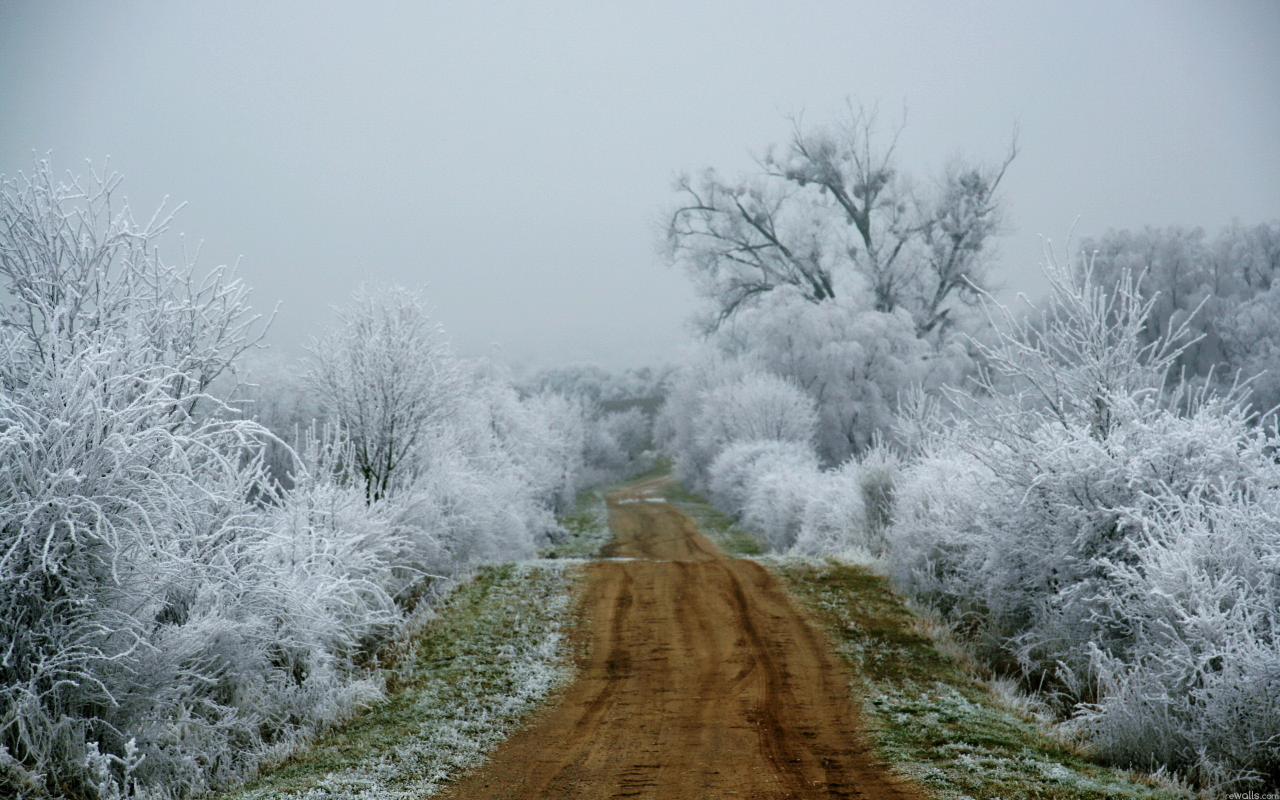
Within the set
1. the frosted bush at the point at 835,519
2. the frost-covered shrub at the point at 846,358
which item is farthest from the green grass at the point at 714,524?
the frost-covered shrub at the point at 846,358

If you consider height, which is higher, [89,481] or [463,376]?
[463,376]

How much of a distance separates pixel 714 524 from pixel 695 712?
24092 millimetres

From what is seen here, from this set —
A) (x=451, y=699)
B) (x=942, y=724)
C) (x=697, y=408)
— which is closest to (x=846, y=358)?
(x=697, y=408)

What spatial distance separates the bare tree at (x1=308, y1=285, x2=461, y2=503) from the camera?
1625 centimetres

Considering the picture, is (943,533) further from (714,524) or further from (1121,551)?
(714,524)

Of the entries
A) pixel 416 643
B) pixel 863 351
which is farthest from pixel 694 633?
Answer: pixel 863 351

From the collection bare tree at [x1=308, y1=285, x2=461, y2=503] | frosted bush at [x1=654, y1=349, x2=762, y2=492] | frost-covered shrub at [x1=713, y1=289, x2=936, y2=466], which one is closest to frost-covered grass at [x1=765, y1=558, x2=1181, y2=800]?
bare tree at [x1=308, y1=285, x2=461, y2=503]

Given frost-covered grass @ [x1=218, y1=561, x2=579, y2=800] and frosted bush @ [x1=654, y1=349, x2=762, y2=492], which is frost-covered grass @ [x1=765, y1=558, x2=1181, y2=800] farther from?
frosted bush @ [x1=654, y1=349, x2=762, y2=492]

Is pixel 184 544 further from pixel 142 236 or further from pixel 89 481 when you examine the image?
pixel 142 236

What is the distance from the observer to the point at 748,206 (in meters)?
35.9

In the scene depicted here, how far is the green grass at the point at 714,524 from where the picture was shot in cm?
2562

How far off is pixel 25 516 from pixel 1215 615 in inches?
366

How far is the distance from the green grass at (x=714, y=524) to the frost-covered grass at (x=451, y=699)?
12407 millimetres

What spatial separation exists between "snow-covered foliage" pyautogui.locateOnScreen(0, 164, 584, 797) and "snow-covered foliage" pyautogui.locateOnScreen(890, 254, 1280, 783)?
25.1 ft
